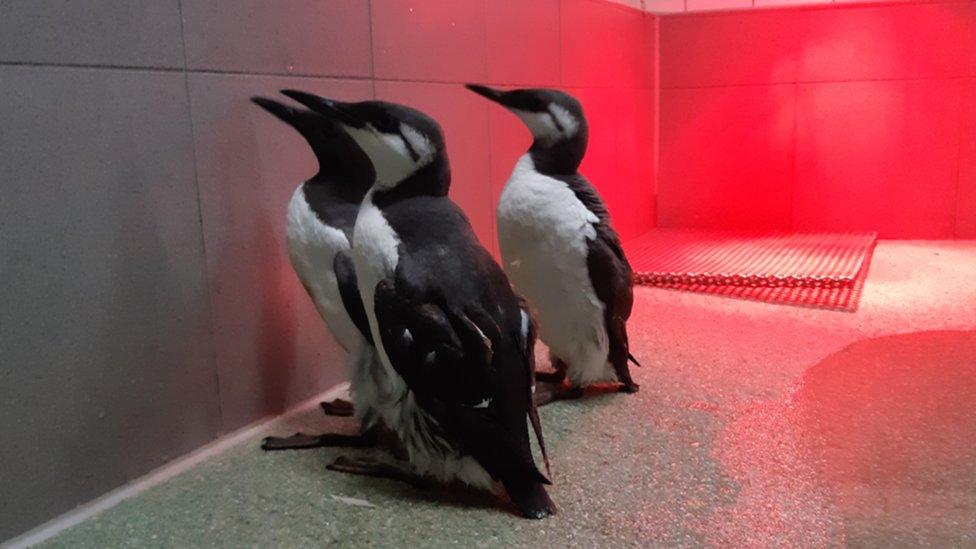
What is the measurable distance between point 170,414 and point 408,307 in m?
0.73

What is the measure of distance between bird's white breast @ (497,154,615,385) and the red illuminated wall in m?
3.02

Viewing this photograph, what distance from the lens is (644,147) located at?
5.00m

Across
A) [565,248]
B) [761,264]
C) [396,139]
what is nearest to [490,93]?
[565,248]

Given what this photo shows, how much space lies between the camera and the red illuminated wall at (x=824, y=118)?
4.66 metres

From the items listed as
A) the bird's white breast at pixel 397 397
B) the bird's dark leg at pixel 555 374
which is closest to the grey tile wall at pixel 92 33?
the bird's white breast at pixel 397 397

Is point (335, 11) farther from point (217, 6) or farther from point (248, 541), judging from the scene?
point (248, 541)

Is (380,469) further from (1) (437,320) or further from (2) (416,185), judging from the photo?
(2) (416,185)

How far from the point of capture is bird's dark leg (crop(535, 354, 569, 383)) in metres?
2.51

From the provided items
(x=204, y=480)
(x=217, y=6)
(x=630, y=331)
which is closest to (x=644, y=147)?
(x=630, y=331)

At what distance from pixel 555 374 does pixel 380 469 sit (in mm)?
841

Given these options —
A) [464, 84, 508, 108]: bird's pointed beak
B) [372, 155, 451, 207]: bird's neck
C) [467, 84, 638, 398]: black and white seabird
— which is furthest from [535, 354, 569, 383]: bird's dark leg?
[372, 155, 451, 207]: bird's neck

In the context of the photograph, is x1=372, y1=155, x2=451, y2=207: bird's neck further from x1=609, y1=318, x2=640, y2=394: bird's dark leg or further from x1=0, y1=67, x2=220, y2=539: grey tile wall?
x1=609, y1=318, x2=640, y2=394: bird's dark leg

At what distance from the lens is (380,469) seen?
6.19ft

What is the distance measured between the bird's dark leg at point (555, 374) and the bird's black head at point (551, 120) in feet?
1.87
